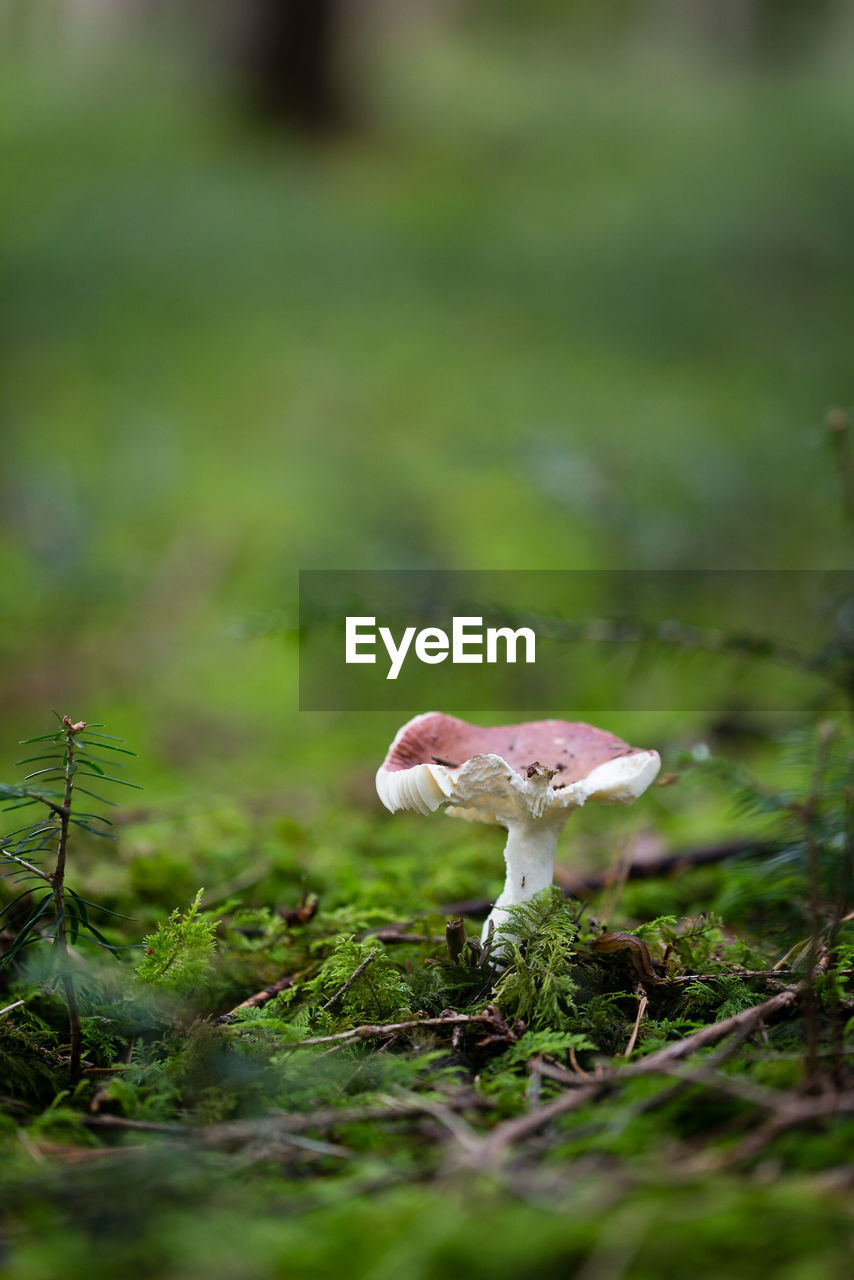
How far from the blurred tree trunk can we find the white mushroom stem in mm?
12771

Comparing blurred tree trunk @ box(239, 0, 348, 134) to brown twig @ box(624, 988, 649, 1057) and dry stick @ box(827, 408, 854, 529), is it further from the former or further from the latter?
brown twig @ box(624, 988, 649, 1057)

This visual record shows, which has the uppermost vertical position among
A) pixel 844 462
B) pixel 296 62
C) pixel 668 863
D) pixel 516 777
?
pixel 296 62

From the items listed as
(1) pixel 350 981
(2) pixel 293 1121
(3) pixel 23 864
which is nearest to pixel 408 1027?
(1) pixel 350 981

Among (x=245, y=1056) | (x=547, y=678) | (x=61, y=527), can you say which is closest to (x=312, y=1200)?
(x=245, y=1056)

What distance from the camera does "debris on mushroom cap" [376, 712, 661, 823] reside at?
1726 mm

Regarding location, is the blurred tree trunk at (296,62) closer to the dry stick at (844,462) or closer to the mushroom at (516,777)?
the dry stick at (844,462)

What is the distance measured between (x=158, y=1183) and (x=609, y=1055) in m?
0.76

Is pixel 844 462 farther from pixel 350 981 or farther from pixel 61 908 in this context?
pixel 61 908

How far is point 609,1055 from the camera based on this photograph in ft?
5.35

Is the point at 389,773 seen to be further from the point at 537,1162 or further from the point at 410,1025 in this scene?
the point at 537,1162

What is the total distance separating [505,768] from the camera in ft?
5.57

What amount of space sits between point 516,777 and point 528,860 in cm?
27

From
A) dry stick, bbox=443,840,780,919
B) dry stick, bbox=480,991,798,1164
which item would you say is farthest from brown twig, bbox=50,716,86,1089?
dry stick, bbox=443,840,780,919

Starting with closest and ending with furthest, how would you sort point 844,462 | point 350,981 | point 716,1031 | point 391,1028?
point 716,1031 < point 391,1028 < point 350,981 < point 844,462
